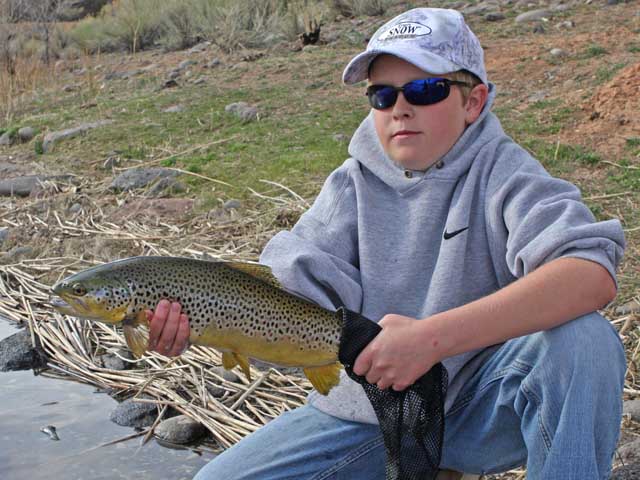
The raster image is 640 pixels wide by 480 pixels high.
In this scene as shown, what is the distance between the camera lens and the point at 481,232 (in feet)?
10.6

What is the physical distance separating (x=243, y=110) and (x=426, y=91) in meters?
6.94

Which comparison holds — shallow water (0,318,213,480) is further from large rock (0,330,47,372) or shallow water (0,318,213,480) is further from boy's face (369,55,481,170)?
boy's face (369,55,481,170)

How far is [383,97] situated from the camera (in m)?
3.25

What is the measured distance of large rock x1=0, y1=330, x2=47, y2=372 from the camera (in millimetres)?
5619

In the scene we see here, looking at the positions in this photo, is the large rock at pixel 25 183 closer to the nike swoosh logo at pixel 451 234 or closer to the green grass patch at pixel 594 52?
the green grass patch at pixel 594 52

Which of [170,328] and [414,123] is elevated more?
[414,123]

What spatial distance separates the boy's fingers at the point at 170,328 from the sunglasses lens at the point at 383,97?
996 millimetres

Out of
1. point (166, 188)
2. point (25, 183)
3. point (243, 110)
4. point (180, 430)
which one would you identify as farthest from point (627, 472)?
point (243, 110)

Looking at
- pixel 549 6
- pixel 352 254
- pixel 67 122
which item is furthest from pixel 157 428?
pixel 549 6

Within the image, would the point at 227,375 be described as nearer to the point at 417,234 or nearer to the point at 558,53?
the point at 417,234

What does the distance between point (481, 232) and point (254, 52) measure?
11.2 meters

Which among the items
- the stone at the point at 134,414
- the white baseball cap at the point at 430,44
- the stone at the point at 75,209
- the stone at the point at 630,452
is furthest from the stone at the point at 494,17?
the stone at the point at 630,452

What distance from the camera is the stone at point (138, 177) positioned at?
8039 millimetres

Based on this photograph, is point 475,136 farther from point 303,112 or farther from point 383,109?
point 303,112
